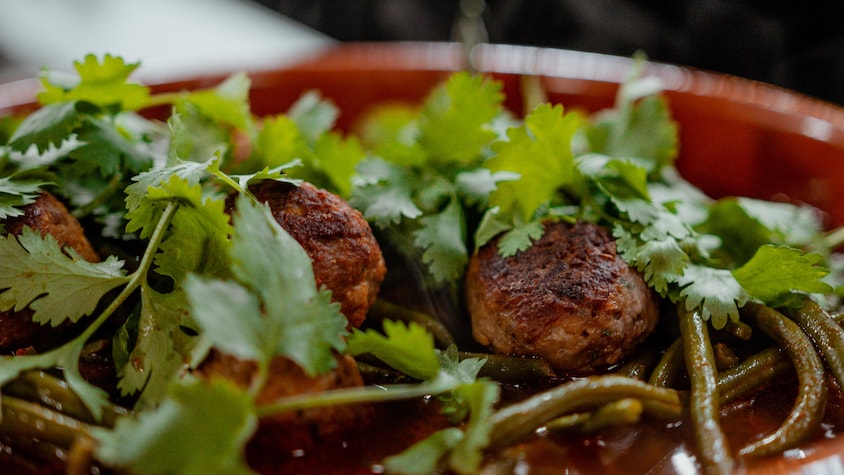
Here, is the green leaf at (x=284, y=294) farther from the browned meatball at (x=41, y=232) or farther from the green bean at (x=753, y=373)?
the green bean at (x=753, y=373)

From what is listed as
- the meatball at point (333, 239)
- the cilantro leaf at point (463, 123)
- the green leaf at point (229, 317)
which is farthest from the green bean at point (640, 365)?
the green leaf at point (229, 317)

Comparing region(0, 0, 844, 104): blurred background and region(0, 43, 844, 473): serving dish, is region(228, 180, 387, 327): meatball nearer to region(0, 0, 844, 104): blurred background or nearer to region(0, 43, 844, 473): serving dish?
region(0, 43, 844, 473): serving dish

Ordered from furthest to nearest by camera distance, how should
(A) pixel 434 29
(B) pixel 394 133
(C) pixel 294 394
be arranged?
(A) pixel 434 29, (B) pixel 394 133, (C) pixel 294 394

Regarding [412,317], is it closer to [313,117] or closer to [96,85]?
[313,117]

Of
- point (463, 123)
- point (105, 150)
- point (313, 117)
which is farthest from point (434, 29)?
point (105, 150)

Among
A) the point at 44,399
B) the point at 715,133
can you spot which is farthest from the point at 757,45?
the point at 44,399

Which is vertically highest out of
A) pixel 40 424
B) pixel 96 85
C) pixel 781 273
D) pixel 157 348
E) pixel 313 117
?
pixel 96 85
